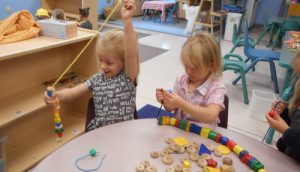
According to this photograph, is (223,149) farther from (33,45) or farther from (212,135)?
(33,45)

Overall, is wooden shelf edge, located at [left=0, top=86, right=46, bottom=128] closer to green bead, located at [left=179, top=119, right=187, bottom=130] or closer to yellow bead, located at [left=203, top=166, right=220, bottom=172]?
green bead, located at [left=179, top=119, right=187, bottom=130]

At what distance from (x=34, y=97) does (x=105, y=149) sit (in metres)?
1.08

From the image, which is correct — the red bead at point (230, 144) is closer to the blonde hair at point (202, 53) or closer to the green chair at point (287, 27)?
the blonde hair at point (202, 53)

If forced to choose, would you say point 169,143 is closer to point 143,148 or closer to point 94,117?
point 143,148

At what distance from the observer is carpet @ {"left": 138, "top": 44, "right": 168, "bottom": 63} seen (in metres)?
4.30

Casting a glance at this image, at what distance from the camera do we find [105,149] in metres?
0.97

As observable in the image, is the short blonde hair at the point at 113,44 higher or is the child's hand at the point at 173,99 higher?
the short blonde hair at the point at 113,44

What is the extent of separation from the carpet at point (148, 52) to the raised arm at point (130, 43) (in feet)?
9.10

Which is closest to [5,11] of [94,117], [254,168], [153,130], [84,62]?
[84,62]

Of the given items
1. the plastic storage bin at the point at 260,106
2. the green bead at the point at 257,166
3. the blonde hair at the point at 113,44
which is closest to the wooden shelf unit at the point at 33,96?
the blonde hair at the point at 113,44

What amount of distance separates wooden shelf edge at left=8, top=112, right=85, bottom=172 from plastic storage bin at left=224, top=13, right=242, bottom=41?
4464 millimetres

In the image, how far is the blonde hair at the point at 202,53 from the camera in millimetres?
1205

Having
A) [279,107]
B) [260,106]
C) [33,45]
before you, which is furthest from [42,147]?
[260,106]

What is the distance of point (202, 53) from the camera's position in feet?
3.96
